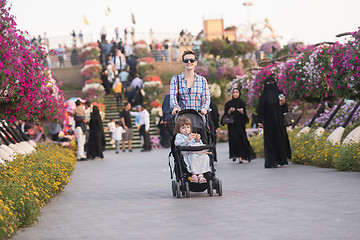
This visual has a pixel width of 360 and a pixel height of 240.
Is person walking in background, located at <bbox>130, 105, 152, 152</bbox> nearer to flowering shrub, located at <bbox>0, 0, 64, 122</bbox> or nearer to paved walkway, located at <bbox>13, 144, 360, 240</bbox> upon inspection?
flowering shrub, located at <bbox>0, 0, 64, 122</bbox>

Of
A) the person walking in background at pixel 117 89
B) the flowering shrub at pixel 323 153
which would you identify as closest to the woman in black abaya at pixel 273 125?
the flowering shrub at pixel 323 153

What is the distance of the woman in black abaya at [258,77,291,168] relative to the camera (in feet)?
54.2

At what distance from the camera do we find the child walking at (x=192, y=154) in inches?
428

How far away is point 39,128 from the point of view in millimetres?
30859

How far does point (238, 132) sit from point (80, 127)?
24.5 ft

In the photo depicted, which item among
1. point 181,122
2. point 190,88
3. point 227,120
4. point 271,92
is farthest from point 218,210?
point 227,120

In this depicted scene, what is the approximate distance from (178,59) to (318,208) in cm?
4547

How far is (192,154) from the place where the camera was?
11.0 m

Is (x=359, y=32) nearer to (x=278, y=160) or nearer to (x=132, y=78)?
(x=278, y=160)

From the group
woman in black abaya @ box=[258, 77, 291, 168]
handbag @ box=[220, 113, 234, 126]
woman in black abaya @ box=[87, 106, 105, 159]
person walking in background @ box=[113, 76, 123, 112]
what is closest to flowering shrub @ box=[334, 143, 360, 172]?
woman in black abaya @ box=[258, 77, 291, 168]

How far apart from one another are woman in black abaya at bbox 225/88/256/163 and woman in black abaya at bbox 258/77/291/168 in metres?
1.90

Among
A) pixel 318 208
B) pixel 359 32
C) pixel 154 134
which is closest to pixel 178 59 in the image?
pixel 154 134

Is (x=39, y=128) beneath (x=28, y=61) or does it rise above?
beneath

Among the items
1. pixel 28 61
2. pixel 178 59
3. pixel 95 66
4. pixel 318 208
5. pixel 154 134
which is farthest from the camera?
pixel 178 59
